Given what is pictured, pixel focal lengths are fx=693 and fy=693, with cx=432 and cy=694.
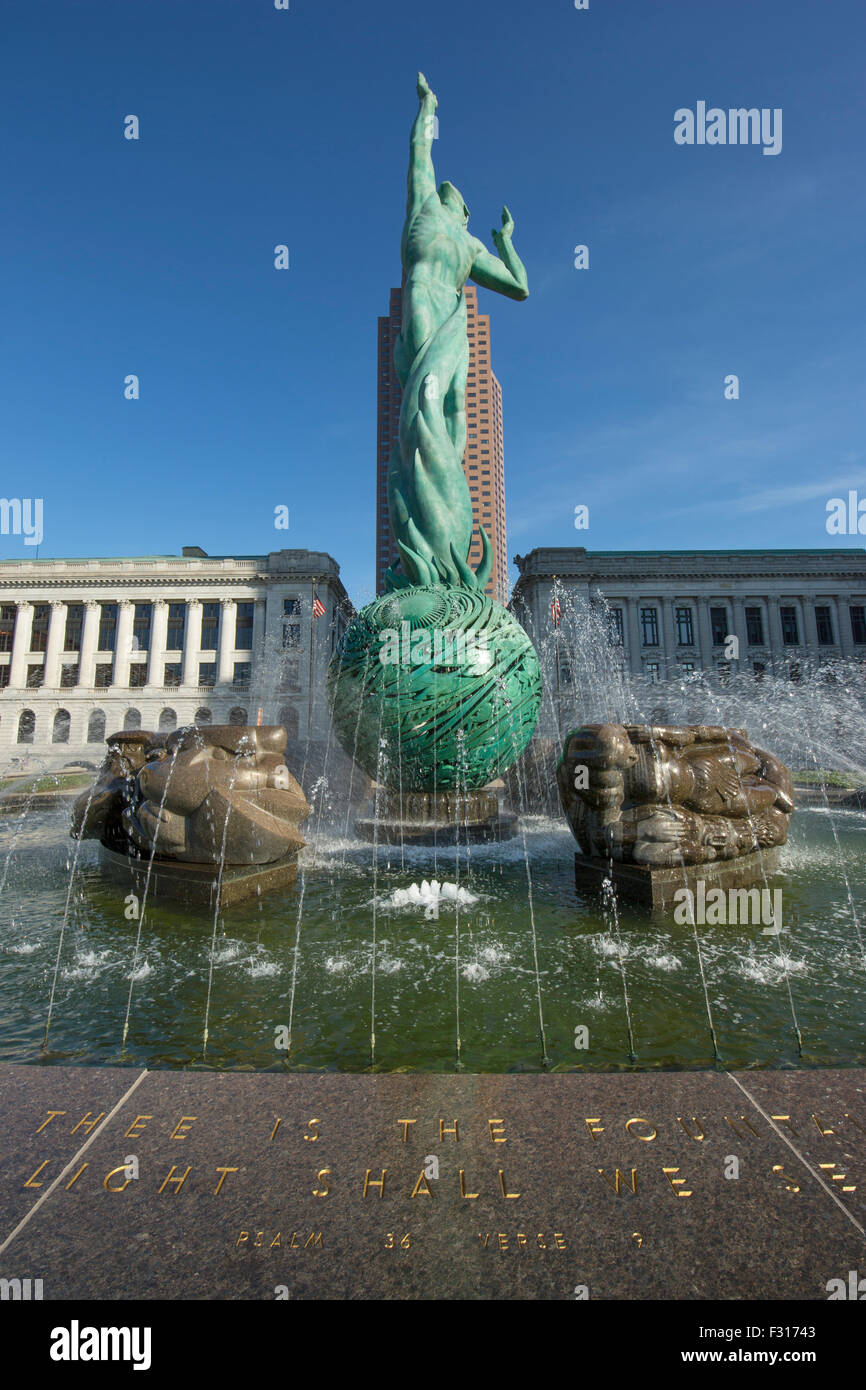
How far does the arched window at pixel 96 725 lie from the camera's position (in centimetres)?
5828

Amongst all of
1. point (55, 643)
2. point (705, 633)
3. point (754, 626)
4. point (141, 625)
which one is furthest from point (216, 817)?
point (754, 626)

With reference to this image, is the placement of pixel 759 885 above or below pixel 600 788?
below

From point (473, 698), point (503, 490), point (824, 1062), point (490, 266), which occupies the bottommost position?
point (824, 1062)

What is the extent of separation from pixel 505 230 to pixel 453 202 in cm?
204

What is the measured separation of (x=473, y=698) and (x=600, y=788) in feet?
14.0

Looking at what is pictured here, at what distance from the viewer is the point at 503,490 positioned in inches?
5615

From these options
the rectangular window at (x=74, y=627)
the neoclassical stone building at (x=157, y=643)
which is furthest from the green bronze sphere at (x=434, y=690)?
the rectangular window at (x=74, y=627)

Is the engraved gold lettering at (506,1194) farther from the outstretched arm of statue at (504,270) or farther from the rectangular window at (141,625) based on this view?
the rectangular window at (141,625)

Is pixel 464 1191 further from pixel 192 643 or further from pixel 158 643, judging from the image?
pixel 158 643

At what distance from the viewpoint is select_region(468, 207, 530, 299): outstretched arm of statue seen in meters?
17.4

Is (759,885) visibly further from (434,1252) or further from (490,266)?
(490,266)

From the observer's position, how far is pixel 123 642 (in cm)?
5966

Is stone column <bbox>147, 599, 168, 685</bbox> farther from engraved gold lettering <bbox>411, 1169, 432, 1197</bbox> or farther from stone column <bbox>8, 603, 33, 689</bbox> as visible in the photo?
engraved gold lettering <bbox>411, 1169, 432, 1197</bbox>
